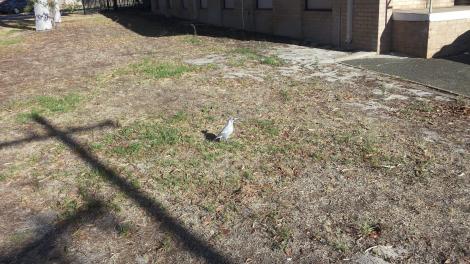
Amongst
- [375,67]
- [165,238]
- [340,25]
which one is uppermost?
[340,25]

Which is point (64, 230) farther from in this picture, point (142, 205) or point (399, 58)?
point (399, 58)

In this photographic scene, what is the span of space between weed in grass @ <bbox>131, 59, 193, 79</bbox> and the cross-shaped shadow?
297 centimetres

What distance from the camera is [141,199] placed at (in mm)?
4004

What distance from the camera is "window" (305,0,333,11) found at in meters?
11.3

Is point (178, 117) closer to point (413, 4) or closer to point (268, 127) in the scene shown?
point (268, 127)

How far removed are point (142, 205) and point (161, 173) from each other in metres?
0.67

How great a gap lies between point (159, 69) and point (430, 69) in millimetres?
5410

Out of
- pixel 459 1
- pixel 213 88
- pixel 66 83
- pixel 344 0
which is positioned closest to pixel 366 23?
pixel 344 0

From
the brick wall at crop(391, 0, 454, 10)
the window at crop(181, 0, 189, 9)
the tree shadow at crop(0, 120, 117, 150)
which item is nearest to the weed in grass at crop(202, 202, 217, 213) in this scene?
the tree shadow at crop(0, 120, 117, 150)

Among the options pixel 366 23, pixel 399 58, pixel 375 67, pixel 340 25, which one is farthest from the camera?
pixel 340 25

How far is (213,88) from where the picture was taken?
25.3 ft

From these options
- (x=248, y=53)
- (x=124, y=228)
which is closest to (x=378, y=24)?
(x=248, y=53)

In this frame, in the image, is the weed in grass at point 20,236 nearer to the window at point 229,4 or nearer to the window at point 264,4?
the window at point 264,4

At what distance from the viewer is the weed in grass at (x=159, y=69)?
8.89 meters
